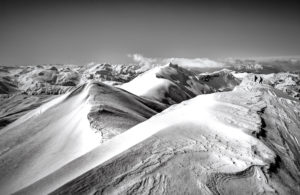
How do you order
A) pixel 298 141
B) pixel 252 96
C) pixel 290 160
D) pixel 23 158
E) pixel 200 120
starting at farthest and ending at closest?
1. pixel 23 158
2. pixel 252 96
3. pixel 200 120
4. pixel 298 141
5. pixel 290 160

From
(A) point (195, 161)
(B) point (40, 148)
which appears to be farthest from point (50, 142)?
(A) point (195, 161)

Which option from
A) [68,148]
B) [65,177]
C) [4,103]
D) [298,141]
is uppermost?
[298,141]

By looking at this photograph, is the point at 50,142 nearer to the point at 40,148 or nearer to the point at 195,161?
the point at 40,148

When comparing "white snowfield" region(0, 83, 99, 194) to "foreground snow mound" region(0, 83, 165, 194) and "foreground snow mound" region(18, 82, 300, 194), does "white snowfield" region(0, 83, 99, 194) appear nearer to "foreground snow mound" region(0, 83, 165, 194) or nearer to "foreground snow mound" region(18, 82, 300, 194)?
"foreground snow mound" region(0, 83, 165, 194)

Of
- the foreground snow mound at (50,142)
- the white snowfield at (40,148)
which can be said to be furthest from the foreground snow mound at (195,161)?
the white snowfield at (40,148)

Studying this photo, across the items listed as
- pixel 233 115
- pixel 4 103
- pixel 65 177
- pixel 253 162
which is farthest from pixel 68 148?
pixel 4 103

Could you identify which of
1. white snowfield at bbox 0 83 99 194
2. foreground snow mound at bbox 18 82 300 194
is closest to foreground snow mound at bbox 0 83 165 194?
white snowfield at bbox 0 83 99 194

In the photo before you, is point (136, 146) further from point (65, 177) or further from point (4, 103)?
point (4, 103)
